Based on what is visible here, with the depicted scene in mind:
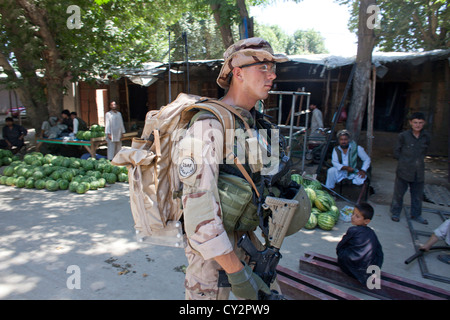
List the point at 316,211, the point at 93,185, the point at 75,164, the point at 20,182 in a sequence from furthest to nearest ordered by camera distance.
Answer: the point at 75,164 < the point at 20,182 < the point at 93,185 < the point at 316,211

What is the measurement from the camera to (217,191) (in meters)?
1.71

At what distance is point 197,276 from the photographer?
198 centimetres

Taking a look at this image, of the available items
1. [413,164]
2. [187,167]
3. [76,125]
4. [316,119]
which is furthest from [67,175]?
[316,119]

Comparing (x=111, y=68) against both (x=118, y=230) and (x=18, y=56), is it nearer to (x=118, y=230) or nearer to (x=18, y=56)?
(x=18, y=56)

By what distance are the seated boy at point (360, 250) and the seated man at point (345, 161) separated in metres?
2.98

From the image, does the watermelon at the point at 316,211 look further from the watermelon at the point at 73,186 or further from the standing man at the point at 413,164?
the watermelon at the point at 73,186

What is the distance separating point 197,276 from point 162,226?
0.38 meters

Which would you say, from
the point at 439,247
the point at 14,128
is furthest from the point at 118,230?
the point at 14,128

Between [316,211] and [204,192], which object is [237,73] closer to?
[204,192]

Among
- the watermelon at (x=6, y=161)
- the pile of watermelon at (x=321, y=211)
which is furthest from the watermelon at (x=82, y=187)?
the pile of watermelon at (x=321, y=211)

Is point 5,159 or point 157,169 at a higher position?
point 157,169

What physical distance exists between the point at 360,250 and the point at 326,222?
167 centimetres

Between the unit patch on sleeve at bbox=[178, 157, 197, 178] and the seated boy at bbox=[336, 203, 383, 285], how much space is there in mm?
2717
